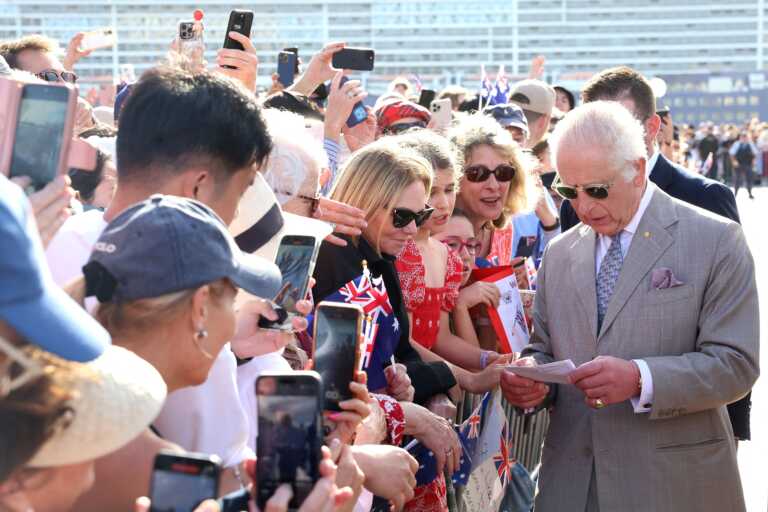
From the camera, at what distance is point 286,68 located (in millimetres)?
7008

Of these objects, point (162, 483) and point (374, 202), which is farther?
point (374, 202)

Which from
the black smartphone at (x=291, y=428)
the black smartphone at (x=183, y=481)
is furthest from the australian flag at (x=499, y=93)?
the black smartphone at (x=183, y=481)

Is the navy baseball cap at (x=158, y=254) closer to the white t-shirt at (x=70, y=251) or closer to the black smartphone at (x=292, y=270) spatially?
the white t-shirt at (x=70, y=251)

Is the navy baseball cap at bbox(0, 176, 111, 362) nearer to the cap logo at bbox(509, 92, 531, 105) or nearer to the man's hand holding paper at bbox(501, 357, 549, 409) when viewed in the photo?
the man's hand holding paper at bbox(501, 357, 549, 409)

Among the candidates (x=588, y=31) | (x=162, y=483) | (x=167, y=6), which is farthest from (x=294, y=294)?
(x=588, y=31)

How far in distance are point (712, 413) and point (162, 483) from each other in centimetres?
259

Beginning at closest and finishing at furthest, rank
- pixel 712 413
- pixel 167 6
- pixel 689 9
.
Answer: pixel 712 413
pixel 167 6
pixel 689 9

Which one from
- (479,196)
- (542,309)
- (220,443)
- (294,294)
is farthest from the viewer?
(479,196)

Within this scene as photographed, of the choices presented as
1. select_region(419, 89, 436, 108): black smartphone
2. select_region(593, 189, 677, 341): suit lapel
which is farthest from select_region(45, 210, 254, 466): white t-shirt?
select_region(419, 89, 436, 108): black smartphone

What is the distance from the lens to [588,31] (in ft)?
370

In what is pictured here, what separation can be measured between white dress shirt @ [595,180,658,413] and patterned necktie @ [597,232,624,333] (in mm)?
14

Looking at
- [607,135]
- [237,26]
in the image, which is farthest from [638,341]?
[237,26]

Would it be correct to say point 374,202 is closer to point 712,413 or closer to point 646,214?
point 646,214

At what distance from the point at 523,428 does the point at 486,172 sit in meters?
1.19
